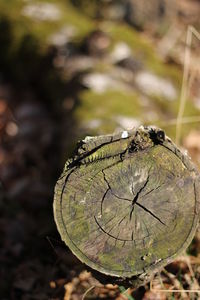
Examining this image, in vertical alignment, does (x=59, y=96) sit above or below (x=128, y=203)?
above

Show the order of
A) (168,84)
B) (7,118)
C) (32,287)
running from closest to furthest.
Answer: (32,287) → (168,84) → (7,118)

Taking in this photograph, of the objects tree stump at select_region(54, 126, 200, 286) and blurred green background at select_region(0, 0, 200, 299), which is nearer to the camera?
tree stump at select_region(54, 126, 200, 286)

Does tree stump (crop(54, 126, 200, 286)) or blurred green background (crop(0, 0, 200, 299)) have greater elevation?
blurred green background (crop(0, 0, 200, 299))

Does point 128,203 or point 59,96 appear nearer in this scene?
point 128,203

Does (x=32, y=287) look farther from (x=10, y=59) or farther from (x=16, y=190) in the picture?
(x=10, y=59)

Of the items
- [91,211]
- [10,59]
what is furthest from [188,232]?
[10,59]
